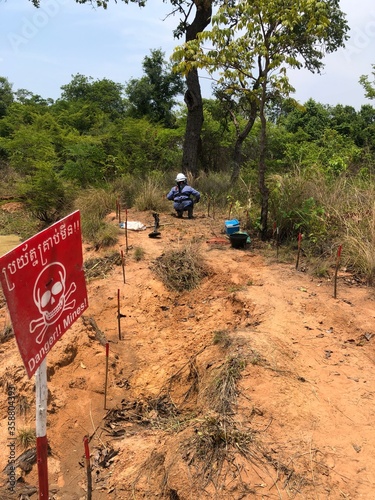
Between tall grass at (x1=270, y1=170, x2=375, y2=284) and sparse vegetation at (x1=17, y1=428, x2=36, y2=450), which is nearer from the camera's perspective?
sparse vegetation at (x1=17, y1=428, x2=36, y2=450)

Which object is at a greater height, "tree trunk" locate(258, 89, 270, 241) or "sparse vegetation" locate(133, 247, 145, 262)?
"tree trunk" locate(258, 89, 270, 241)

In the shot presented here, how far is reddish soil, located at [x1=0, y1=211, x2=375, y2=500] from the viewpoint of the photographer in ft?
7.82

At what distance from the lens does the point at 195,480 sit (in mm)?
2322

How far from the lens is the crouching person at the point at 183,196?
7.91 meters

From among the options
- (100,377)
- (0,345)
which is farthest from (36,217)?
(100,377)

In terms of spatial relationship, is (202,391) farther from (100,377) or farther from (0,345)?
(0,345)

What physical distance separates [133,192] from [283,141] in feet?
27.5

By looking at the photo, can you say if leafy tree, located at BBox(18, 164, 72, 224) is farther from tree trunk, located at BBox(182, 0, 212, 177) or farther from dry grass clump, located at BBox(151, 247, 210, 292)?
dry grass clump, located at BBox(151, 247, 210, 292)

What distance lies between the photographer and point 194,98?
32.3 feet

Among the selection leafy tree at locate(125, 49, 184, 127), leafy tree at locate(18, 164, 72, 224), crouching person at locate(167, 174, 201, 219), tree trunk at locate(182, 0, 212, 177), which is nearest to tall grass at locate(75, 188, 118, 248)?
leafy tree at locate(18, 164, 72, 224)

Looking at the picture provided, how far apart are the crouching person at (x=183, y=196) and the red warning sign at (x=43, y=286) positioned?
20.0 ft

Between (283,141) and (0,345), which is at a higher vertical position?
(283,141)

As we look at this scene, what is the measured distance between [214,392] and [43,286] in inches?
75.6

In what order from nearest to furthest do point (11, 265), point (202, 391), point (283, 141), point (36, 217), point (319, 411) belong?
point (11, 265), point (319, 411), point (202, 391), point (36, 217), point (283, 141)
